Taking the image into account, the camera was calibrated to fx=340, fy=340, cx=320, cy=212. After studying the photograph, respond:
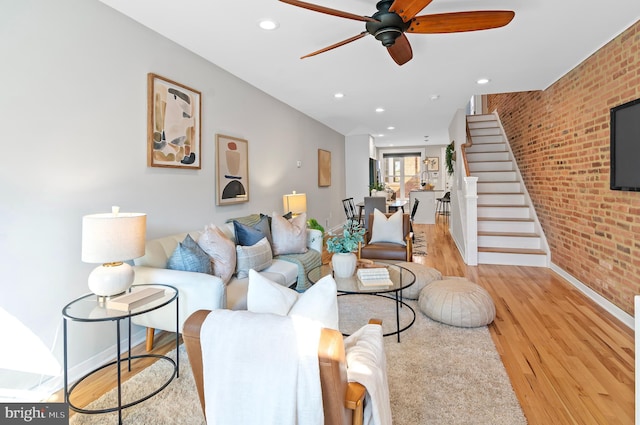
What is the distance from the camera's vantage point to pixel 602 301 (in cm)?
333

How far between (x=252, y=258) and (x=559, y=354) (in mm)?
2470

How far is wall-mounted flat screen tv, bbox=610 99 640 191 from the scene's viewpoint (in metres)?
2.70

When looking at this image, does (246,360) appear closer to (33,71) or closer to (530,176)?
(33,71)

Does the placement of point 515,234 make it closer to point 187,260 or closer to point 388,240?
point 388,240

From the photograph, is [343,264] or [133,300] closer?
[133,300]

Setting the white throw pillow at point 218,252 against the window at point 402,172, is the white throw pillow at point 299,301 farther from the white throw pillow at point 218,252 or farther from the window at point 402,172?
the window at point 402,172

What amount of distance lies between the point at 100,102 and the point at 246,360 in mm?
2234

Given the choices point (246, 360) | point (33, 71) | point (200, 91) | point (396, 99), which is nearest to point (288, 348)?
point (246, 360)

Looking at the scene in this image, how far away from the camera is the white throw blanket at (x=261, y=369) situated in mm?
1052

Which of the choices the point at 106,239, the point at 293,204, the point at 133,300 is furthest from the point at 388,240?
the point at 106,239

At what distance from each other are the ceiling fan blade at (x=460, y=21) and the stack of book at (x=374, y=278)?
1795 millimetres

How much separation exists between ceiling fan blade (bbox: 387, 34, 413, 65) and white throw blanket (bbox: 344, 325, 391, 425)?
1.95 metres

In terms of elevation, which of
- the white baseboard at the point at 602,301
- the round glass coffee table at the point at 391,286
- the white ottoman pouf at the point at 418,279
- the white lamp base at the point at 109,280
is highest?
the white lamp base at the point at 109,280

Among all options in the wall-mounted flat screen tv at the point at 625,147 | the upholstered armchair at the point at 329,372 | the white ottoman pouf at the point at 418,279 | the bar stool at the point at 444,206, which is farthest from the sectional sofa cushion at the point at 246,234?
the bar stool at the point at 444,206
